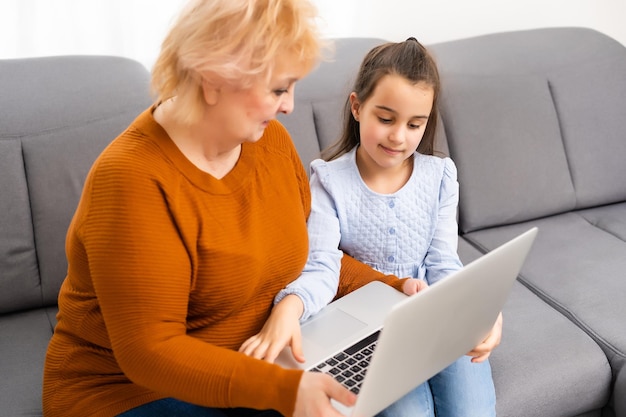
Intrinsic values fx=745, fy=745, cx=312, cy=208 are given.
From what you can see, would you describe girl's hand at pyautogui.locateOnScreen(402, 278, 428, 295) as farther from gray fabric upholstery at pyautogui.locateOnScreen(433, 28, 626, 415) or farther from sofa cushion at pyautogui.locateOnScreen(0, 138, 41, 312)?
sofa cushion at pyautogui.locateOnScreen(0, 138, 41, 312)

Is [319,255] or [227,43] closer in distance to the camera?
[227,43]

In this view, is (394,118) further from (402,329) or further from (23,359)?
(23,359)

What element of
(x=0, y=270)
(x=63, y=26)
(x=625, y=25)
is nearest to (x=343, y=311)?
(x=0, y=270)

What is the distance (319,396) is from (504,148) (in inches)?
51.5

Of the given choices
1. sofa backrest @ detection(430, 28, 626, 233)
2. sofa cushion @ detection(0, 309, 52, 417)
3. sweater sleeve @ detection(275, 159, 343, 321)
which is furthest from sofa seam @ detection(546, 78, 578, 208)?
sofa cushion @ detection(0, 309, 52, 417)

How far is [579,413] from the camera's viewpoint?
1.71 metres

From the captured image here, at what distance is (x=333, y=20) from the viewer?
2.36 meters

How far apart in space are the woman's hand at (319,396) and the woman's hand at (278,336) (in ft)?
0.53

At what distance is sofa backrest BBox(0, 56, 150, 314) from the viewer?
67.1 inches

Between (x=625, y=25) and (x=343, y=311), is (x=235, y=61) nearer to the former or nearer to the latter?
(x=343, y=311)

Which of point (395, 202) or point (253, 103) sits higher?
point (253, 103)

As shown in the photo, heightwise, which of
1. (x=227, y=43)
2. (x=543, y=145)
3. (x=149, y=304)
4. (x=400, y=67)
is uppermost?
(x=227, y=43)

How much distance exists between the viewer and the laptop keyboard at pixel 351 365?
1.23 m

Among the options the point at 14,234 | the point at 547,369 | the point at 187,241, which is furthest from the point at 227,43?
the point at 547,369
